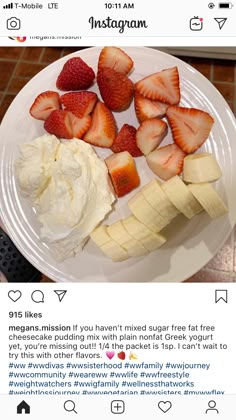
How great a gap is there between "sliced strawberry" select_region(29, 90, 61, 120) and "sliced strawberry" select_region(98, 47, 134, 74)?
3.1 inches

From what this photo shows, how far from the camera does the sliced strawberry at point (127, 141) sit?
614 mm

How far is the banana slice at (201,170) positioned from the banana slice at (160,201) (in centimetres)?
4

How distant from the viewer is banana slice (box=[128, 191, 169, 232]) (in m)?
0.56
